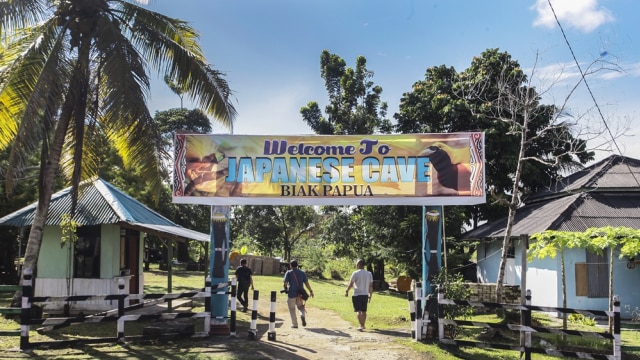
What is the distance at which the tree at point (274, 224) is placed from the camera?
3984 centimetres

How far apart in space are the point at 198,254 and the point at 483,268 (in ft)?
87.3

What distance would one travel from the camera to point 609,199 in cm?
1883

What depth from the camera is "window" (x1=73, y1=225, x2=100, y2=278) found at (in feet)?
50.8

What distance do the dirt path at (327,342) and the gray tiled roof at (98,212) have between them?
13.6 feet

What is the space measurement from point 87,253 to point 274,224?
24.6 metres

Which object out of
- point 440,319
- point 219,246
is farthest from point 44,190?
point 440,319

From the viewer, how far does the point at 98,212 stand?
14.9 meters

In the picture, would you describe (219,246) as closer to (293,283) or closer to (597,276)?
(293,283)

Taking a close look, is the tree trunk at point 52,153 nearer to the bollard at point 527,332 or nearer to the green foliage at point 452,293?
the green foliage at point 452,293

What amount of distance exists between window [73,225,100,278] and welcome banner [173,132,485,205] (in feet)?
15.8

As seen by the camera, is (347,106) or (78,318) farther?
(347,106)

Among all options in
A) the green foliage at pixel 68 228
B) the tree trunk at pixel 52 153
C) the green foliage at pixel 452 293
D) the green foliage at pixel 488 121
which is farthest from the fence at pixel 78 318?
the green foliage at pixel 488 121

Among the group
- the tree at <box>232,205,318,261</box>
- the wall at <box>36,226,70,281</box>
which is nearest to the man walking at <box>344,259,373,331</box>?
the wall at <box>36,226,70,281</box>

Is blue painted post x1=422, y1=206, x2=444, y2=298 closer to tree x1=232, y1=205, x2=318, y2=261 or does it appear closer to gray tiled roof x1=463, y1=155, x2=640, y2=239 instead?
gray tiled roof x1=463, y1=155, x2=640, y2=239
